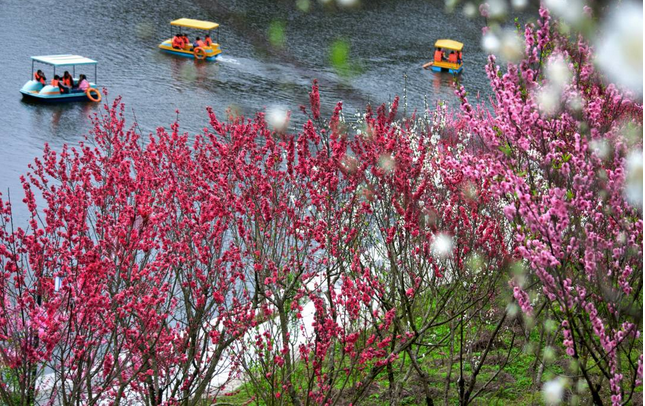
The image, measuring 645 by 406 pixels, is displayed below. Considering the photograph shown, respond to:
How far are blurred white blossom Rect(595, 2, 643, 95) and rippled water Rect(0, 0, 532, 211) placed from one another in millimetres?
16218

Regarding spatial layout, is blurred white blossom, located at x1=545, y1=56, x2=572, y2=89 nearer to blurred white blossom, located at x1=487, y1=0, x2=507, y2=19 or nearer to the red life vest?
blurred white blossom, located at x1=487, y1=0, x2=507, y2=19

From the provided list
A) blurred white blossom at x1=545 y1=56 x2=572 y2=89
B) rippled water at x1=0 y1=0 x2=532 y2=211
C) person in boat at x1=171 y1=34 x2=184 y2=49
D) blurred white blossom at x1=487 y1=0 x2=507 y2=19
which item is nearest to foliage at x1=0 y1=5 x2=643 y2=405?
blurred white blossom at x1=545 y1=56 x2=572 y2=89

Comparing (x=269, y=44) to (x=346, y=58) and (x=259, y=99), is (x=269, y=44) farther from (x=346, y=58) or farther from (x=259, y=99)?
(x=259, y=99)

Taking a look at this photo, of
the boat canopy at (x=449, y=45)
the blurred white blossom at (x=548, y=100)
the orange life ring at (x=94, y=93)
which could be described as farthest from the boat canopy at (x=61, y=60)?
the blurred white blossom at (x=548, y=100)

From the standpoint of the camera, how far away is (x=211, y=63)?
36.5 meters

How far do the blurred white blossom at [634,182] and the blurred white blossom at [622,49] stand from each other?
80 cm

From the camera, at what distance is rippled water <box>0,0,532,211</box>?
2750 cm

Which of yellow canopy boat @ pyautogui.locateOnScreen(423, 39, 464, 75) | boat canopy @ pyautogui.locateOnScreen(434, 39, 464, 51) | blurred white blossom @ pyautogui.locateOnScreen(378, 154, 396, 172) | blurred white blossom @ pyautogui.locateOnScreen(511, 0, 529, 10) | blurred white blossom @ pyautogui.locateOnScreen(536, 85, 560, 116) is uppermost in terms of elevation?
blurred white blossom @ pyautogui.locateOnScreen(511, 0, 529, 10)

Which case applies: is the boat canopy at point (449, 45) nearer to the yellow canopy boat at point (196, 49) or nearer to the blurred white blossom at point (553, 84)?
the yellow canopy boat at point (196, 49)

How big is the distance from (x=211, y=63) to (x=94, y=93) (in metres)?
7.90

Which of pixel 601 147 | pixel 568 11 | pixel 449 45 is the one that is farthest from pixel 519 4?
pixel 601 147

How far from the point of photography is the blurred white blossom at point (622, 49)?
6312 millimetres

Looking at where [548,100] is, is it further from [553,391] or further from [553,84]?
[553,391]

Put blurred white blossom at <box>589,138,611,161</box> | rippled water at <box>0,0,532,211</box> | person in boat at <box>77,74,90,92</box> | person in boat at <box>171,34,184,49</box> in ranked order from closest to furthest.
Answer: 1. blurred white blossom at <box>589,138,611,161</box>
2. rippled water at <box>0,0,532,211</box>
3. person in boat at <box>77,74,90,92</box>
4. person in boat at <box>171,34,184,49</box>
